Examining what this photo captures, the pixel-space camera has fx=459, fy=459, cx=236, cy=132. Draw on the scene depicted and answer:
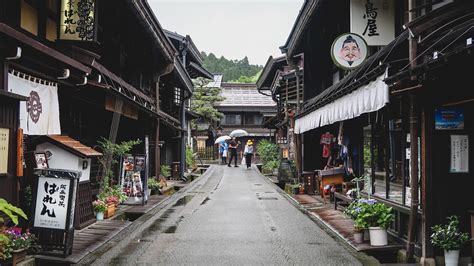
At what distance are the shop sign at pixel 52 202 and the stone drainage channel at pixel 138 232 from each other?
3.00ft

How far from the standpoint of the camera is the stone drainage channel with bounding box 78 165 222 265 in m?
8.92

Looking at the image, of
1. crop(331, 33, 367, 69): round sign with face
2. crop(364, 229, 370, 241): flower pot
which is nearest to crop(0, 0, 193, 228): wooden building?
crop(331, 33, 367, 69): round sign with face

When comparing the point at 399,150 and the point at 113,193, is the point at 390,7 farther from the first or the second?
the point at 113,193

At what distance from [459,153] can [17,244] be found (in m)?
7.57

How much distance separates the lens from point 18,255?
7230mm

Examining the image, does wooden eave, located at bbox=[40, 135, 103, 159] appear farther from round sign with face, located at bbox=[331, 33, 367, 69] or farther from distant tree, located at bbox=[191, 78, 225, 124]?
distant tree, located at bbox=[191, 78, 225, 124]

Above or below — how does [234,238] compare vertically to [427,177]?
below

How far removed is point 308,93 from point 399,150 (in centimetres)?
1202

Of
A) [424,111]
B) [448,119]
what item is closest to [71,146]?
[424,111]

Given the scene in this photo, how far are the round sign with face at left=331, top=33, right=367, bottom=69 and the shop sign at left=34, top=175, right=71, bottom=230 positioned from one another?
8188mm

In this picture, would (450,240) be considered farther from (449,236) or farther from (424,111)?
(424,111)

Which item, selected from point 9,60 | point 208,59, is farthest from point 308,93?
point 208,59

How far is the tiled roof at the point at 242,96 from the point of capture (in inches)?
2323

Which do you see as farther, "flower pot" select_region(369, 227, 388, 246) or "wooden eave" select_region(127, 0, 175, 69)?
"wooden eave" select_region(127, 0, 175, 69)
